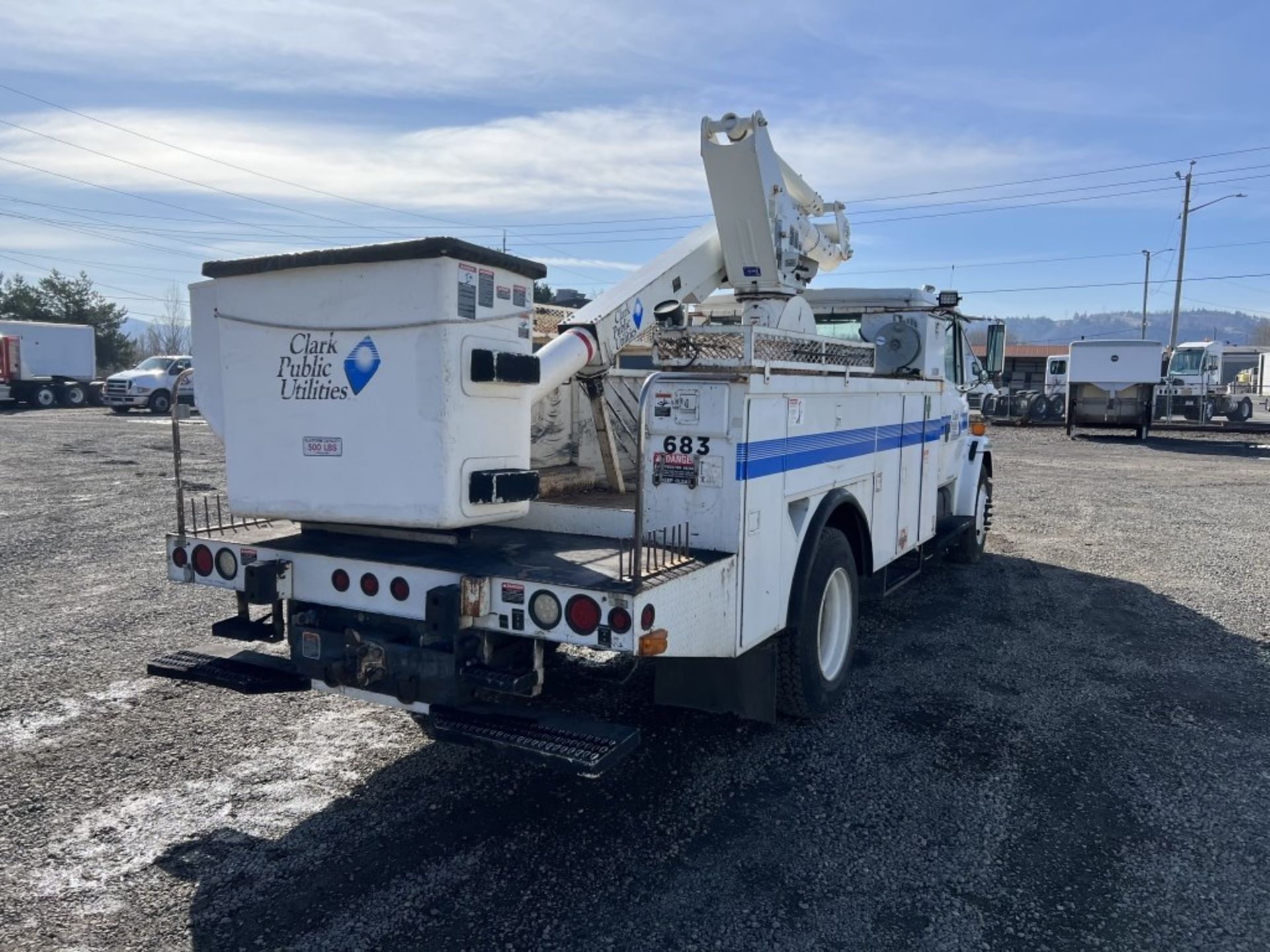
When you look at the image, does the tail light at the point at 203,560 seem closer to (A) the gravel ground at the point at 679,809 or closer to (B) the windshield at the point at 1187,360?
(A) the gravel ground at the point at 679,809

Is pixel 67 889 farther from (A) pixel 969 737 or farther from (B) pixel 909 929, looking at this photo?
(A) pixel 969 737

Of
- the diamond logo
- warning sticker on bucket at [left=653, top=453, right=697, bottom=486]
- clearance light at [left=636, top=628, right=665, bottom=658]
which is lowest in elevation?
clearance light at [left=636, top=628, right=665, bottom=658]

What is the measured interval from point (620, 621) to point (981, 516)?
23.7 feet

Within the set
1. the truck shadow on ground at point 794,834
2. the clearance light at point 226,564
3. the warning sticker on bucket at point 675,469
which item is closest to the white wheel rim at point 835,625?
the truck shadow on ground at point 794,834

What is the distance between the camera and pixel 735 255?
20.3ft

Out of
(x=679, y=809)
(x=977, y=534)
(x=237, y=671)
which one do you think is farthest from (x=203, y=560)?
(x=977, y=534)

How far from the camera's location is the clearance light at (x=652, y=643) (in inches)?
134

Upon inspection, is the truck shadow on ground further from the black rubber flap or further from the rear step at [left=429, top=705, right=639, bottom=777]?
the black rubber flap

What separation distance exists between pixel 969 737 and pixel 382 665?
3.14 metres

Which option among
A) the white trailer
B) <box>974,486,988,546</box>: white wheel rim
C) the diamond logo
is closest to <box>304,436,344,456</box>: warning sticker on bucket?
the diamond logo

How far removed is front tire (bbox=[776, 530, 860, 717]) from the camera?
4.79 metres

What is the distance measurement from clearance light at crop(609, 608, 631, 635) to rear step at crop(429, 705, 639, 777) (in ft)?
1.54

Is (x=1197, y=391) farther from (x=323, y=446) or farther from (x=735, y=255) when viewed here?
(x=323, y=446)

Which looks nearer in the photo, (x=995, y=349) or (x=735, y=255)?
(x=735, y=255)
